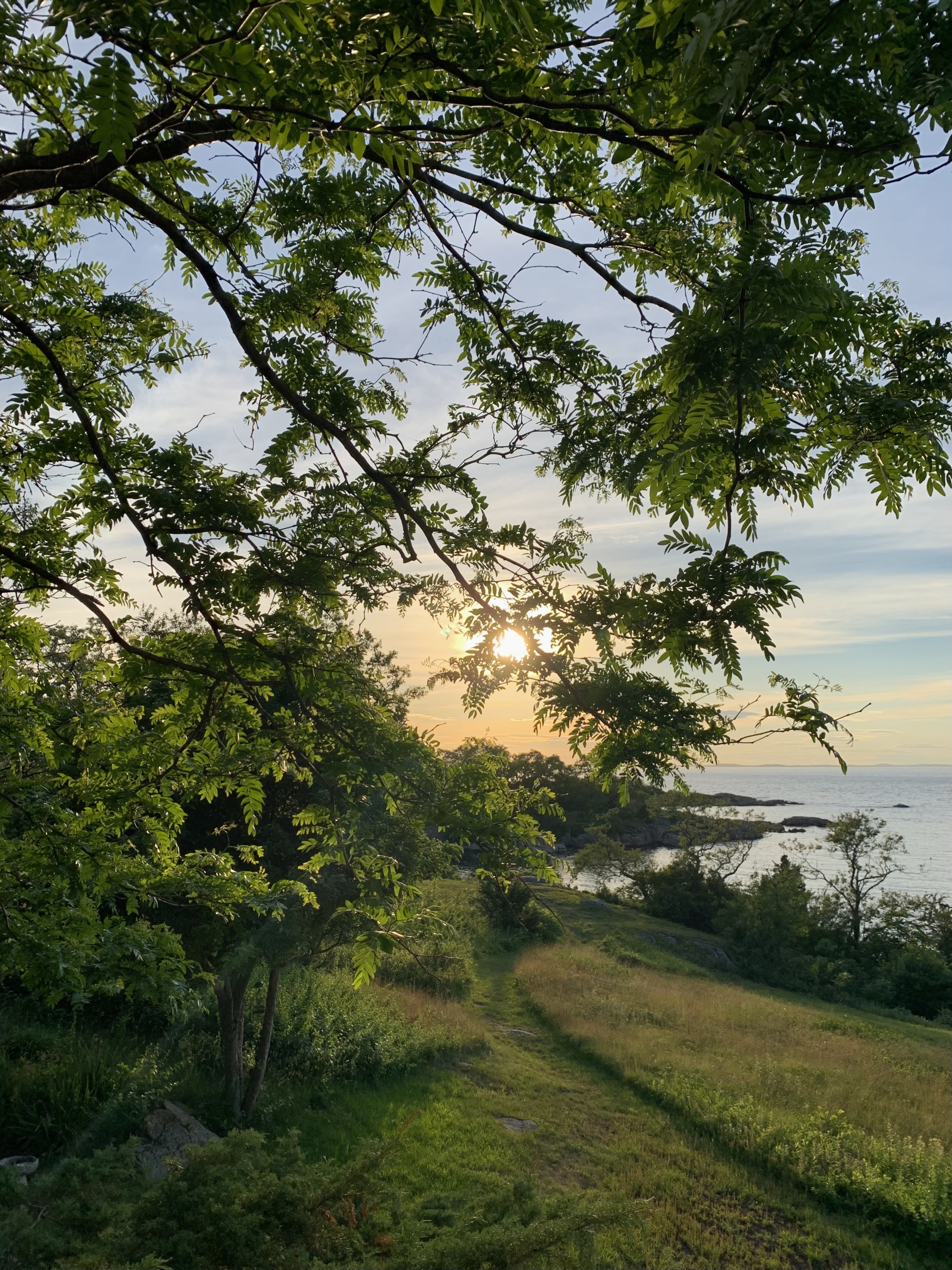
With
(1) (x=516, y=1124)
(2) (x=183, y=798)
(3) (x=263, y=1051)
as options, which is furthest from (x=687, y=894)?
(2) (x=183, y=798)

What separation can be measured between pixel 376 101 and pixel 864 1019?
31592 millimetres

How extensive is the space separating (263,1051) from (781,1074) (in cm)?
1138

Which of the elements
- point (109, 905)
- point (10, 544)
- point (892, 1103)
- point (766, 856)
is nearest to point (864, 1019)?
point (892, 1103)

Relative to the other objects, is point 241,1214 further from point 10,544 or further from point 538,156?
point 538,156

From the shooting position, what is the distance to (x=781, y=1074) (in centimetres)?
1597

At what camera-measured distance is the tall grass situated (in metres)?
11.4

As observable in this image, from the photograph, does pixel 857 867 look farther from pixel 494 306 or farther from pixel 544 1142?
pixel 494 306

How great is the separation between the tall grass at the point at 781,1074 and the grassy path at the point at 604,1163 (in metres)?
0.61

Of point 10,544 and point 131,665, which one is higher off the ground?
point 10,544

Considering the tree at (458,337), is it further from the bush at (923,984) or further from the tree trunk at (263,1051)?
the bush at (923,984)

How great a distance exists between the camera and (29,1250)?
17.3ft

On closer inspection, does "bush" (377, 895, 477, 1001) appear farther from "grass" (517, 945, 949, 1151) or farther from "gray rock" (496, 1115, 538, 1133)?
"gray rock" (496, 1115, 538, 1133)

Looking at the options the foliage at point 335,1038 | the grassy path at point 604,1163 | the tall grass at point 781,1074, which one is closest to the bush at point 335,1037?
the foliage at point 335,1038

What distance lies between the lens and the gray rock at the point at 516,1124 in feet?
40.1
